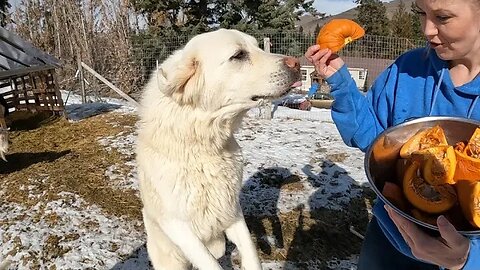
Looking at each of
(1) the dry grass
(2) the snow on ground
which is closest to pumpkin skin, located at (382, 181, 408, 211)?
(2) the snow on ground

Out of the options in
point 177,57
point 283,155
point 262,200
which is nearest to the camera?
point 177,57

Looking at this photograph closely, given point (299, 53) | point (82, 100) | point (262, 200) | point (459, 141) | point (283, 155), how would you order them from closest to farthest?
point (459, 141) < point (262, 200) < point (283, 155) < point (82, 100) < point (299, 53)

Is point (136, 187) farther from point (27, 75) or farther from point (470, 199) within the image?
point (27, 75)

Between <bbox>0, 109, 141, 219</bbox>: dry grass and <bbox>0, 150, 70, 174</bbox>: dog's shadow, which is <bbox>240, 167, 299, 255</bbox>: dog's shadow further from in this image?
<bbox>0, 150, 70, 174</bbox>: dog's shadow

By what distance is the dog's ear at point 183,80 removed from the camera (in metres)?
2.25

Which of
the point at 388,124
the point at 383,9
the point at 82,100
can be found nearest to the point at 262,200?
the point at 388,124

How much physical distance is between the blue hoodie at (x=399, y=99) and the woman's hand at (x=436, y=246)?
0.33 meters

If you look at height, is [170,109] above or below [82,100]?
above

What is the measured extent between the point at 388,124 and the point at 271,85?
2.19 feet

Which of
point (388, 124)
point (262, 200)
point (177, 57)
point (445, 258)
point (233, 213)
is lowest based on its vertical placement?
point (262, 200)

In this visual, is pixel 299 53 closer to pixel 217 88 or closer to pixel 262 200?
pixel 262 200

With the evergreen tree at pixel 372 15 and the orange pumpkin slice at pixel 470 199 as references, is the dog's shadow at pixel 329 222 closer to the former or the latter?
the orange pumpkin slice at pixel 470 199

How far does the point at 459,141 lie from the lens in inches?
56.8

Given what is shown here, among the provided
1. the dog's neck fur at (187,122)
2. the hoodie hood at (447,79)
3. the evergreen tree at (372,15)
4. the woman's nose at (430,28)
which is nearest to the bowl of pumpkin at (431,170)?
the hoodie hood at (447,79)
